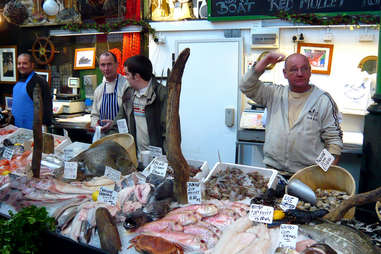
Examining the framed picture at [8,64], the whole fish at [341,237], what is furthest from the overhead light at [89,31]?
the whole fish at [341,237]

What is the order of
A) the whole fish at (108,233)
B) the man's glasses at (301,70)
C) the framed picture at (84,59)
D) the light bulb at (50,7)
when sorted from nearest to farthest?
the whole fish at (108,233)
the man's glasses at (301,70)
the light bulb at (50,7)
the framed picture at (84,59)

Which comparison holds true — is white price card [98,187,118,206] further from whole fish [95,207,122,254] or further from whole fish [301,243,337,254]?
whole fish [301,243,337,254]

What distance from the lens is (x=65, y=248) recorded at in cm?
218

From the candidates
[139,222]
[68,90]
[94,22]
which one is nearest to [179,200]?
[139,222]

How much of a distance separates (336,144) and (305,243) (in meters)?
1.65

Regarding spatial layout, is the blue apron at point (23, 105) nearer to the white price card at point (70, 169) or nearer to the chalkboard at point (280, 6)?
the white price card at point (70, 169)

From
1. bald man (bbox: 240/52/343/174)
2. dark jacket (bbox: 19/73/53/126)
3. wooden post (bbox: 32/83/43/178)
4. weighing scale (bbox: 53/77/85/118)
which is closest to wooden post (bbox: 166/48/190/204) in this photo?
wooden post (bbox: 32/83/43/178)

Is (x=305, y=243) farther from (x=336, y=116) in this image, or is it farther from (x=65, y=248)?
(x=336, y=116)

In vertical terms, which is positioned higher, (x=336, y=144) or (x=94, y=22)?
(x=94, y=22)

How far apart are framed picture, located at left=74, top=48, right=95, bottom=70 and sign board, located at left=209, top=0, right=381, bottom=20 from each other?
3.03 meters

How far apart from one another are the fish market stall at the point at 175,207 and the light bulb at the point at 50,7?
5216mm

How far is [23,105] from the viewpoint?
5.62 meters

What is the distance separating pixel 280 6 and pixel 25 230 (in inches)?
204

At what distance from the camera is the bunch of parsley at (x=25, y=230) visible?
218cm
